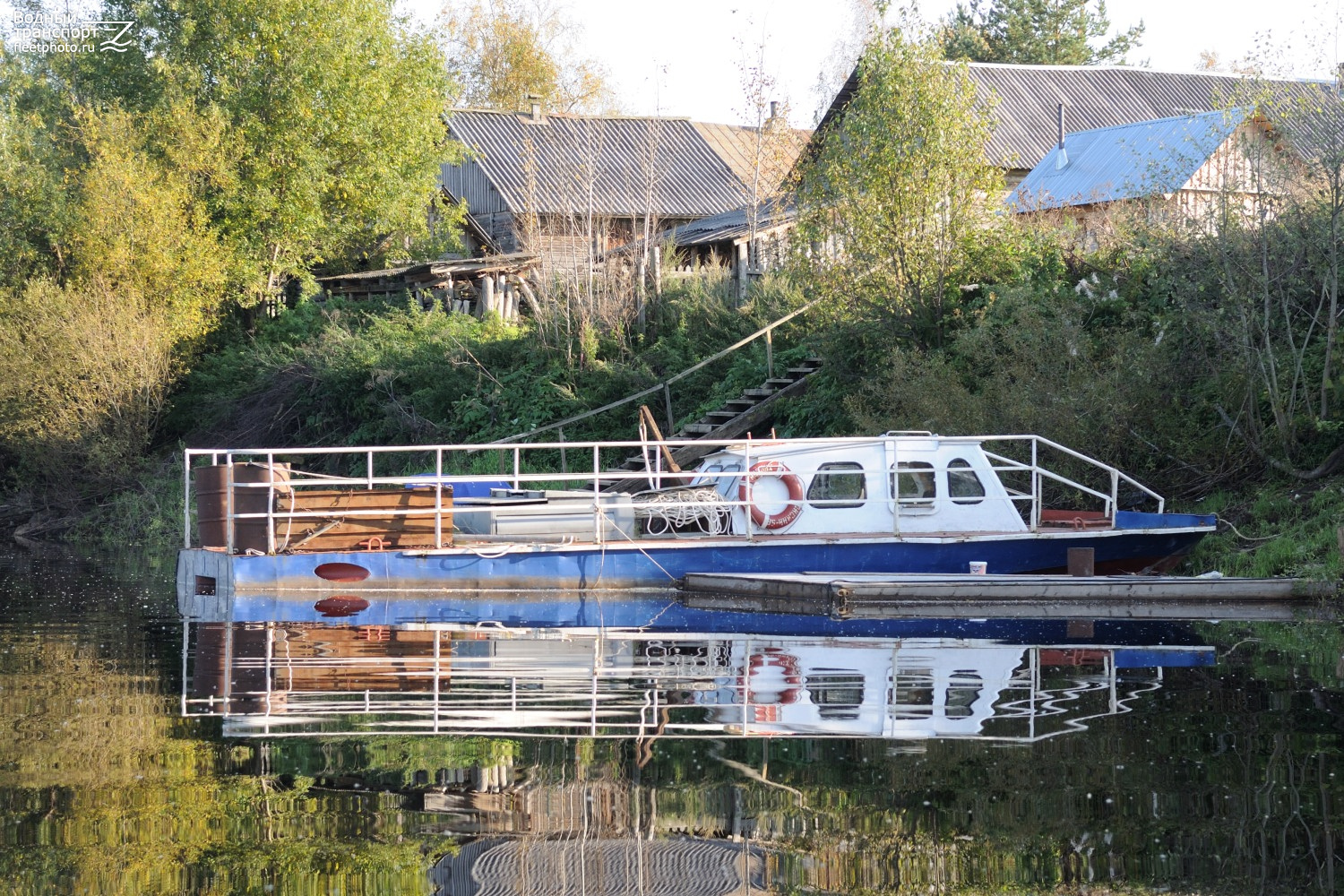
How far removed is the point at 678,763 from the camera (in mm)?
9062

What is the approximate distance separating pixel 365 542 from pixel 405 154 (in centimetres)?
2511

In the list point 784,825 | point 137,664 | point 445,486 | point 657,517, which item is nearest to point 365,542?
point 445,486

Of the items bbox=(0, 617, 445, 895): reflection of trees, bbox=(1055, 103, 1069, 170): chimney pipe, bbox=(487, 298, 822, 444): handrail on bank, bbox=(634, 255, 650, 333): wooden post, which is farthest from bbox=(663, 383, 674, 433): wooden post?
bbox=(0, 617, 445, 895): reflection of trees

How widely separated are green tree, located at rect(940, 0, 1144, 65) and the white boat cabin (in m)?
48.0

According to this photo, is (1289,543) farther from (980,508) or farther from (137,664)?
(137,664)

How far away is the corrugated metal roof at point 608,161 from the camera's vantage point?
145 feet

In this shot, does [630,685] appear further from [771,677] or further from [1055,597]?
[1055,597]

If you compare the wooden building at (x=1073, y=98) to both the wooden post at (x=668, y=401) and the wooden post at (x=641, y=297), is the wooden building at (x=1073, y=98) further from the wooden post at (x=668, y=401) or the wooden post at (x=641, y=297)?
the wooden post at (x=668, y=401)

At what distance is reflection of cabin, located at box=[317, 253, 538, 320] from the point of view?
122 feet

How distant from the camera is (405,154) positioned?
137ft

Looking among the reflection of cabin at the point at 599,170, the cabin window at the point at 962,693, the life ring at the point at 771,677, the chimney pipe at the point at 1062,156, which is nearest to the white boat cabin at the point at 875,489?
the life ring at the point at 771,677

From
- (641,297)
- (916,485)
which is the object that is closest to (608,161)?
(641,297)

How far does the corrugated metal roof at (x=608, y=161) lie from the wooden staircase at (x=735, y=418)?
15067mm

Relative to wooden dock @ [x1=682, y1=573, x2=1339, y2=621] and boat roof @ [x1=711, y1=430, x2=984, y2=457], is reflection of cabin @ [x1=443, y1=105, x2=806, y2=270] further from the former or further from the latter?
wooden dock @ [x1=682, y1=573, x2=1339, y2=621]
